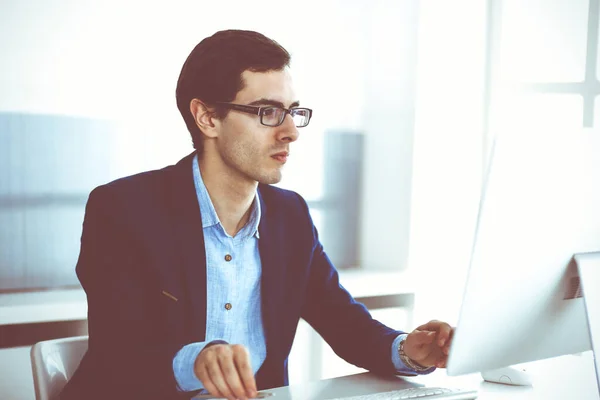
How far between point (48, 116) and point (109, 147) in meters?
0.22

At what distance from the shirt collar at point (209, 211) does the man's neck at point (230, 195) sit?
0.06ft

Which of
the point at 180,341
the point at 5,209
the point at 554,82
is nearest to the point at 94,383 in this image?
the point at 180,341

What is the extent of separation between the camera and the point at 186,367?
1.17 meters

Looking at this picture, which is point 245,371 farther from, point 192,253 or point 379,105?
point 379,105

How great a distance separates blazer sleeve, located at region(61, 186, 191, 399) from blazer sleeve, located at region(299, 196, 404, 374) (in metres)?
0.41

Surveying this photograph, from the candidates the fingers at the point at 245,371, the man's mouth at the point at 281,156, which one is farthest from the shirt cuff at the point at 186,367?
the man's mouth at the point at 281,156

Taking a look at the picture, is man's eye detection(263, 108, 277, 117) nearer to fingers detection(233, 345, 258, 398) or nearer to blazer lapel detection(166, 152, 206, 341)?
blazer lapel detection(166, 152, 206, 341)

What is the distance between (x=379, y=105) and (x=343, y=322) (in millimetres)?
1505

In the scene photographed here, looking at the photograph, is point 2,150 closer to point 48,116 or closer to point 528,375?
point 48,116

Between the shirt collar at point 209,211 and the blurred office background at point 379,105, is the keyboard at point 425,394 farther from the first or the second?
the blurred office background at point 379,105

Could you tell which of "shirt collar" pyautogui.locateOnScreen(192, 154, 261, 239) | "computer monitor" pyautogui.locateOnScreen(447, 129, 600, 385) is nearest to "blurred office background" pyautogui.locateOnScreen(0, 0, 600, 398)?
"shirt collar" pyautogui.locateOnScreen(192, 154, 261, 239)

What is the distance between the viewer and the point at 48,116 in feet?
7.16

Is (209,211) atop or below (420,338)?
atop

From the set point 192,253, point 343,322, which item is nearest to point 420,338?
point 343,322
